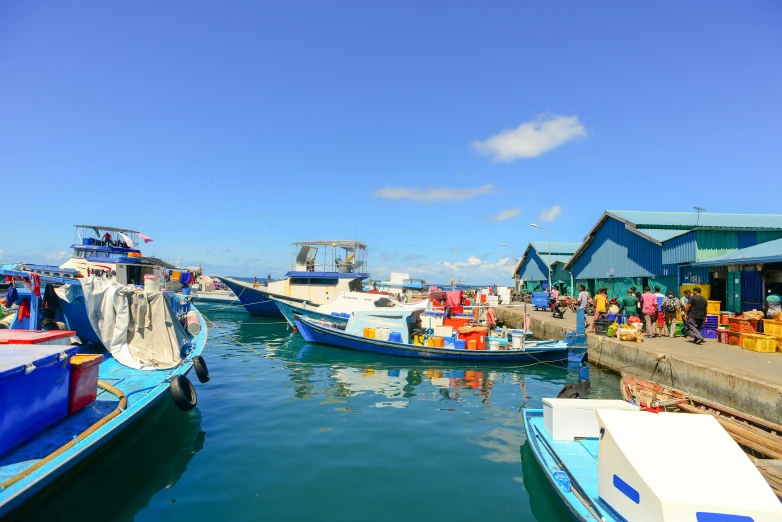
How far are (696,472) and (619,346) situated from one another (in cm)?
1239

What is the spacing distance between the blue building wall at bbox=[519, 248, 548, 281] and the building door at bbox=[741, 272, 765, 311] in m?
25.3

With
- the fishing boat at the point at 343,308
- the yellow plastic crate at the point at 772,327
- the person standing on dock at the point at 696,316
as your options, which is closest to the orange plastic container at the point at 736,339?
the yellow plastic crate at the point at 772,327

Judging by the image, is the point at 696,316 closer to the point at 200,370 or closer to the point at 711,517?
the point at 711,517

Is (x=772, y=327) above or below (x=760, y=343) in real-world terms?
above

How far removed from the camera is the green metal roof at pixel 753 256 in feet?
47.8

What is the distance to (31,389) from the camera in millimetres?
6008

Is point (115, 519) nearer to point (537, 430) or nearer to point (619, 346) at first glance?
point (537, 430)

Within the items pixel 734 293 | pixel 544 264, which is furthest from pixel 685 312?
pixel 544 264

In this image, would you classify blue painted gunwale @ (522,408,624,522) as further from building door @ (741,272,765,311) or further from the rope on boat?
building door @ (741,272,765,311)

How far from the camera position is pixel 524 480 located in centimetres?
723

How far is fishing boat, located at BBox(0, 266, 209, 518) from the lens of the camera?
553 centimetres

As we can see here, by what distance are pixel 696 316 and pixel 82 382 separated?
1809cm

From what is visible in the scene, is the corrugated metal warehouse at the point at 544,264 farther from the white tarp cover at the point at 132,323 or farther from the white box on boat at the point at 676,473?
the white box on boat at the point at 676,473

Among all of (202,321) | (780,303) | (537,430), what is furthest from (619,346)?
(202,321)
